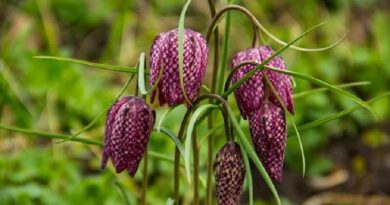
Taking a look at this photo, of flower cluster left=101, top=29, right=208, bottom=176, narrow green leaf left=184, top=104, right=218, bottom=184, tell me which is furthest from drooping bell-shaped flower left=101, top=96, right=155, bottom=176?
narrow green leaf left=184, top=104, right=218, bottom=184

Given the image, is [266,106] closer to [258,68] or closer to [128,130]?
[258,68]

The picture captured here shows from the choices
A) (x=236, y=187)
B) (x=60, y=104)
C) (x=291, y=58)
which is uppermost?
(x=291, y=58)

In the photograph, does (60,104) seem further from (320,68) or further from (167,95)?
(167,95)

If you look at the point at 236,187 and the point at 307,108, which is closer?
the point at 236,187

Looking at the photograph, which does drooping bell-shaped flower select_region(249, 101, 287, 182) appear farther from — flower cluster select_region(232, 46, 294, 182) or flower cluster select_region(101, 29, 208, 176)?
flower cluster select_region(101, 29, 208, 176)

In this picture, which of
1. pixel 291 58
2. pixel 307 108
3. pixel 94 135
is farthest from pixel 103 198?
pixel 291 58

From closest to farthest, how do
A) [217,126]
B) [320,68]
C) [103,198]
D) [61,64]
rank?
[217,126]
[103,198]
[61,64]
[320,68]

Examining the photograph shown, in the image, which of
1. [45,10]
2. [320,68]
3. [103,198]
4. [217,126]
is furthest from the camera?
[45,10]

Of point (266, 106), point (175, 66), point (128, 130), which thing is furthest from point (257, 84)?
point (128, 130)
